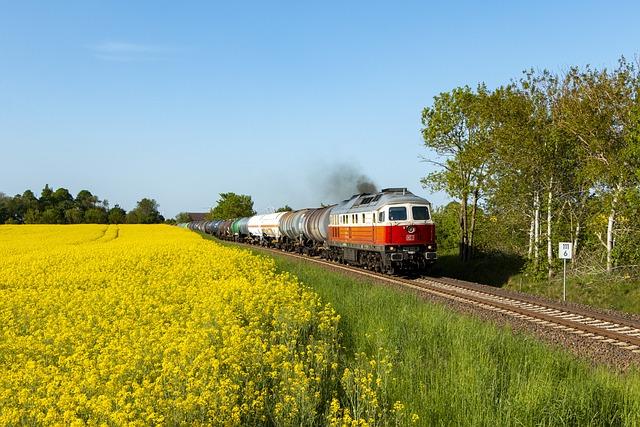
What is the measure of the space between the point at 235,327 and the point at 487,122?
24.3 meters

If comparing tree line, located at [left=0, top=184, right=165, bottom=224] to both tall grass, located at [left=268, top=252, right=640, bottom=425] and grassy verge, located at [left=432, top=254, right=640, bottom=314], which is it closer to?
grassy verge, located at [left=432, top=254, right=640, bottom=314]

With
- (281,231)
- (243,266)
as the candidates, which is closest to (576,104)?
(243,266)

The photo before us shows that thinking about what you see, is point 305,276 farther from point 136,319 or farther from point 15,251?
point 15,251

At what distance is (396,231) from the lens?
2242 centimetres

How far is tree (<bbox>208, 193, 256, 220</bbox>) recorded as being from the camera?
479ft

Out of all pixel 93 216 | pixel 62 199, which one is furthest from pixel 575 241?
pixel 62 199

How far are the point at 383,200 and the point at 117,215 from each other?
350ft

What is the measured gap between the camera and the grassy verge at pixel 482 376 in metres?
5.76

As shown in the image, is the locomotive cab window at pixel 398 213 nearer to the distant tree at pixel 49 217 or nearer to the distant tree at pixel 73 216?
the distant tree at pixel 73 216

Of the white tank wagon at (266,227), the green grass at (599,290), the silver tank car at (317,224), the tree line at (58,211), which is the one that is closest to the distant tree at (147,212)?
the tree line at (58,211)

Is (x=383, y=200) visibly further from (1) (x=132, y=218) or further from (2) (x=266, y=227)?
(1) (x=132, y=218)

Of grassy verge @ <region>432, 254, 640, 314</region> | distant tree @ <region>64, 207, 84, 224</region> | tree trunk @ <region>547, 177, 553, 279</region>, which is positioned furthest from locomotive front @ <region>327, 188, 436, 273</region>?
distant tree @ <region>64, 207, 84, 224</region>

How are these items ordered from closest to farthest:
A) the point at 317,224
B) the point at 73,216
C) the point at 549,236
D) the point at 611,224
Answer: the point at 611,224 < the point at 549,236 < the point at 317,224 < the point at 73,216

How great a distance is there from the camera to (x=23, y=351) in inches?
316
